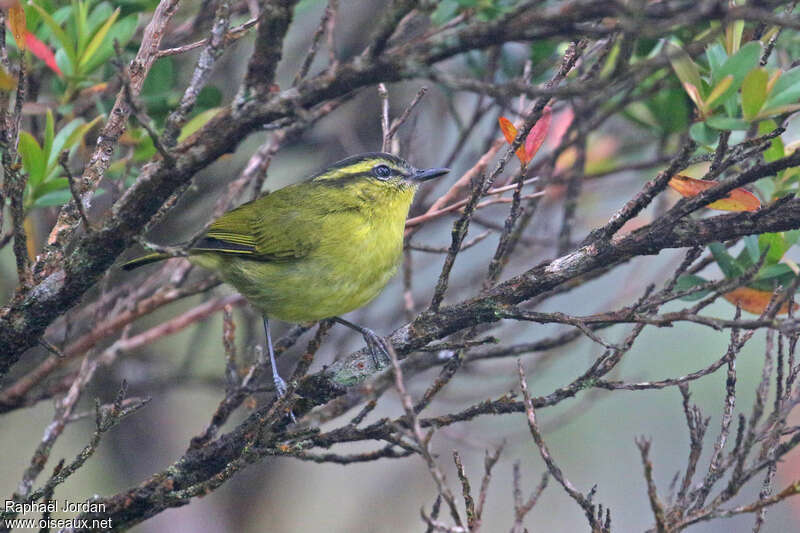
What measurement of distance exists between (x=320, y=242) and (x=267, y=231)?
0.37 meters

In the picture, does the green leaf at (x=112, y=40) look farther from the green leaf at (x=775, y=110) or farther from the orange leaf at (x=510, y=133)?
the green leaf at (x=775, y=110)

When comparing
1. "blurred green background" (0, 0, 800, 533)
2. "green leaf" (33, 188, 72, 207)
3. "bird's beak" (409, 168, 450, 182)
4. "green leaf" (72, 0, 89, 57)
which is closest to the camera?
"green leaf" (33, 188, 72, 207)

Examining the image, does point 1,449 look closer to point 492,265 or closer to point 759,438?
point 492,265

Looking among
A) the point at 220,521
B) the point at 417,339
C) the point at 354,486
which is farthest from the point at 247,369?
the point at 354,486

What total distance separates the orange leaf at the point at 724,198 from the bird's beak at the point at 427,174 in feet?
5.22

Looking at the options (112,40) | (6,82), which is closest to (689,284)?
(6,82)

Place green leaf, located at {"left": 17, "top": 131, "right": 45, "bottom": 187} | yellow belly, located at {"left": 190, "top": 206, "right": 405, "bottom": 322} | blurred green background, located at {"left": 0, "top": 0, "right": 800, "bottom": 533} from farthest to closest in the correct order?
blurred green background, located at {"left": 0, "top": 0, "right": 800, "bottom": 533}
yellow belly, located at {"left": 190, "top": 206, "right": 405, "bottom": 322}
green leaf, located at {"left": 17, "top": 131, "right": 45, "bottom": 187}

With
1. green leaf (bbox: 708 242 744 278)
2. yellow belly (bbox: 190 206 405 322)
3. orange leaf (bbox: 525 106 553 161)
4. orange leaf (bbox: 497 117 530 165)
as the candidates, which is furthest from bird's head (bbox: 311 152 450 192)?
green leaf (bbox: 708 242 744 278)

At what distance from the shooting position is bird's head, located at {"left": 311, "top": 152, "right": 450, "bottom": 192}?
12.3 ft

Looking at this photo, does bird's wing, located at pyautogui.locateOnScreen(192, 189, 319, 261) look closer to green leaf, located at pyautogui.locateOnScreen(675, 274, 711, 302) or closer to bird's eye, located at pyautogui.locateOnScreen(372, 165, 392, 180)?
bird's eye, located at pyautogui.locateOnScreen(372, 165, 392, 180)

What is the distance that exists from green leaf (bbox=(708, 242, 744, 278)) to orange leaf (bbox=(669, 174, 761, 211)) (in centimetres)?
18

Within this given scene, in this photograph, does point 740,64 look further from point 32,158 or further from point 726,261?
point 32,158

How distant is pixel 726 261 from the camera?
242cm

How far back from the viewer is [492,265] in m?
2.43
